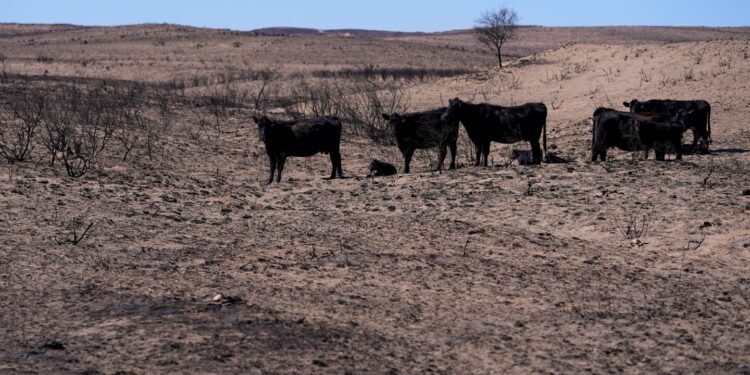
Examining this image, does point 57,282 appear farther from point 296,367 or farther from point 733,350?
point 733,350

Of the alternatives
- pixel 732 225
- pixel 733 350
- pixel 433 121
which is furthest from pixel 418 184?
pixel 733 350

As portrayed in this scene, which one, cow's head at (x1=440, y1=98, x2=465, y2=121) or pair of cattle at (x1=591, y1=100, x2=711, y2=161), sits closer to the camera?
pair of cattle at (x1=591, y1=100, x2=711, y2=161)

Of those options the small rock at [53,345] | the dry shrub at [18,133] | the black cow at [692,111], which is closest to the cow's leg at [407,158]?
the black cow at [692,111]

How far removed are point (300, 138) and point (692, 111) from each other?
24.0 ft

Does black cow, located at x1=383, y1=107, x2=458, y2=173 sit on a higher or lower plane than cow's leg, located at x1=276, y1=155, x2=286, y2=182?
higher

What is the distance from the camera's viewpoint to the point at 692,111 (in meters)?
17.5

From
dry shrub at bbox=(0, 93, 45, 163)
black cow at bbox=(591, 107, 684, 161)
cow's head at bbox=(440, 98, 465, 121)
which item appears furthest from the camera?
cow's head at bbox=(440, 98, 465, 121)

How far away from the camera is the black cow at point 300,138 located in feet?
50.4

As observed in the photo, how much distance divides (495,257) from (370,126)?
38.8 ft

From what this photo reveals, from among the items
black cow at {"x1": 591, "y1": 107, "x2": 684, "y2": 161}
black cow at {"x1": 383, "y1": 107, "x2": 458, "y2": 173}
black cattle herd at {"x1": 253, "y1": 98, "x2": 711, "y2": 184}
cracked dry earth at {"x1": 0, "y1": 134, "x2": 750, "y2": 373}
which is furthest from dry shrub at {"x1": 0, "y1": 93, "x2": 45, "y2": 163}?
black cow at {"x1": 591, "y1": 107, "x2": 684, "y2": 161}

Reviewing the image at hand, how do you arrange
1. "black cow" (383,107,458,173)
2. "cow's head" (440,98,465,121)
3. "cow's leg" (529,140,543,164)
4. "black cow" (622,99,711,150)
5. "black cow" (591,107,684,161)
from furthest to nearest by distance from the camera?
"black cow" (622,99,711,150) < "cow's head" (440,98,465,121) < "black cow" (383,107,458,173) < "cow's leg" (529,140,543,164) < "black cow" (591,107,684,161)

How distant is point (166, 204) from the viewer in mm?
11586

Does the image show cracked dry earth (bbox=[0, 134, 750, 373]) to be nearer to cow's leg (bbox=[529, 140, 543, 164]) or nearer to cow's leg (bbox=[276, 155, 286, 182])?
cow's leg (bbox=[276, 155, 286, 182])

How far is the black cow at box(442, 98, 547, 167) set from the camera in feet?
53.2
